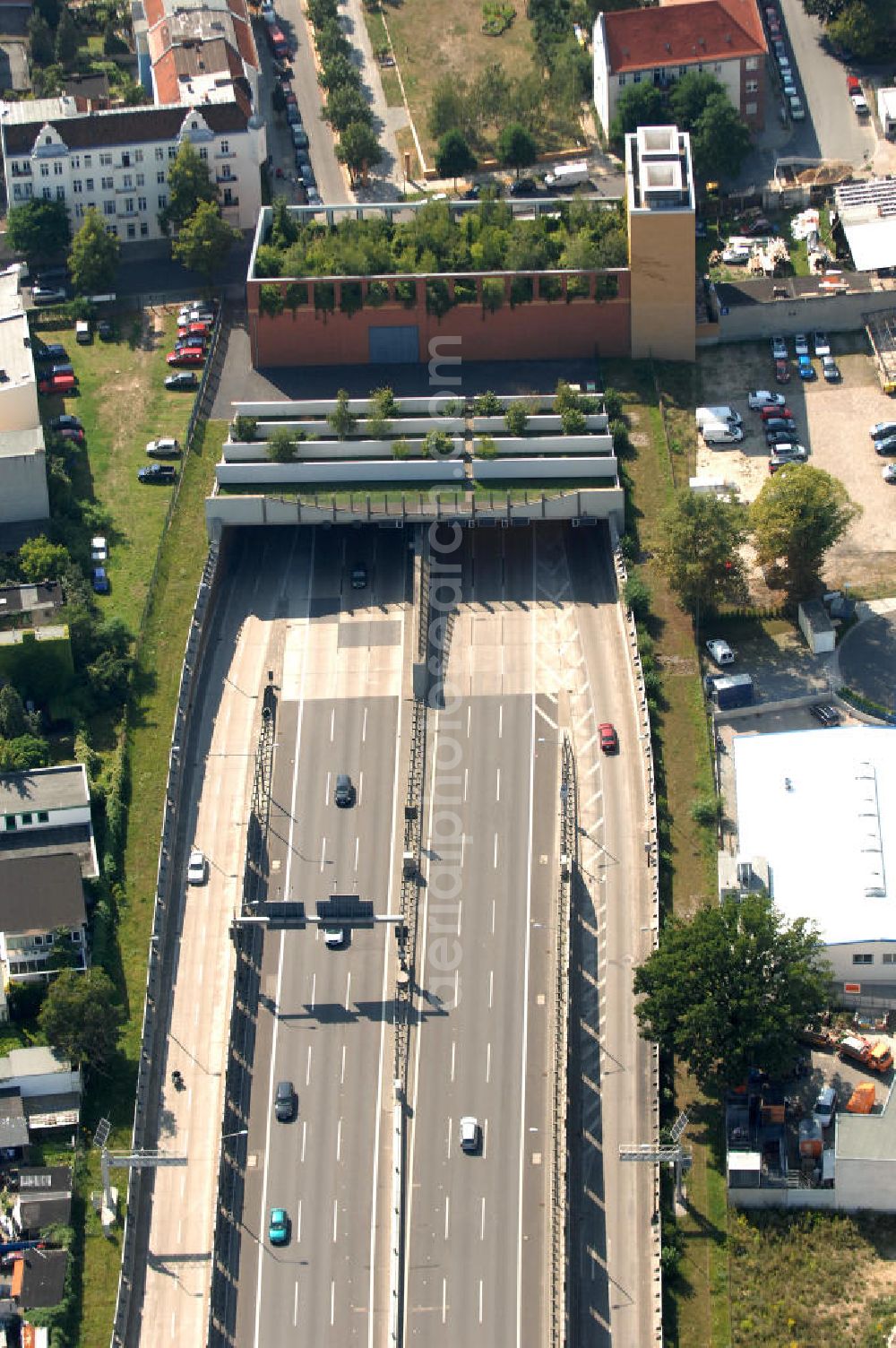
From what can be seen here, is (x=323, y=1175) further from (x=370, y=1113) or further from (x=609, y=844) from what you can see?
(x=609, y=844)

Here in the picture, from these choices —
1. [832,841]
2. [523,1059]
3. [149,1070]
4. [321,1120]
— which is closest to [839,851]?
[832,841]

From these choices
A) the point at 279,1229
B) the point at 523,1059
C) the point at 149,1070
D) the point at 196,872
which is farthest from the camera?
the point at 196,872

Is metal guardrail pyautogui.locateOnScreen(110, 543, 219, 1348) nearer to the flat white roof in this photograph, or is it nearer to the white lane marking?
the white lane marking

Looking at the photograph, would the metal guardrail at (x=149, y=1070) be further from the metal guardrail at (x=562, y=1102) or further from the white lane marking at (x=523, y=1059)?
the metal guardrail at (x=562, y=1102)

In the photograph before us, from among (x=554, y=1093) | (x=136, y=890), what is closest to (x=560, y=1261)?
(x=554, y=1093)

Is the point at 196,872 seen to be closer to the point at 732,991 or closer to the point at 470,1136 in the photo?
the point at 470,1136
